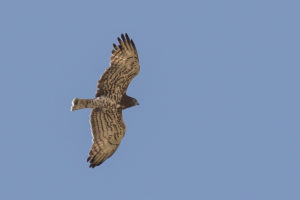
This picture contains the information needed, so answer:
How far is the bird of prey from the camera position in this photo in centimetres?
2081

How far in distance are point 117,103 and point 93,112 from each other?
0.67 metres

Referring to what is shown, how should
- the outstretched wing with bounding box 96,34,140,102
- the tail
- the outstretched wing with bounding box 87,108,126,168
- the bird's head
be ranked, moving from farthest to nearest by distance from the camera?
the bird's head → the outstretched wing with bounding box 87,108,126,168 → the outstretched wing with bounding box 96,34,140,102 → the tail

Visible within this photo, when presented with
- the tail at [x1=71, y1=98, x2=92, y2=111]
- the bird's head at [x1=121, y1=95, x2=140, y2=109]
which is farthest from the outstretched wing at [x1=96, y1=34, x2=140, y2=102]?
the bird's head at [x1=121, y1=95, x2=140, y2=109]

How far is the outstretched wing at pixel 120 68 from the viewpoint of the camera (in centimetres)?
2080

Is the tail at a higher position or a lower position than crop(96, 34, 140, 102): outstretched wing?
lower

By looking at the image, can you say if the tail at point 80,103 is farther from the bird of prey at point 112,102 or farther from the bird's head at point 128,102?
the bird's head at point 128,102

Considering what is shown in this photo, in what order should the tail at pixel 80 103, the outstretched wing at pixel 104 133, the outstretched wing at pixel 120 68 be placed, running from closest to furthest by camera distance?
the tail at pixel 80 103, the outstretched wing at pixel 120 68, the outstretched wing at pixel 104 133

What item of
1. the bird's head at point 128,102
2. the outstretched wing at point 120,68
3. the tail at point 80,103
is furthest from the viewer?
the bird's head at point 128,102

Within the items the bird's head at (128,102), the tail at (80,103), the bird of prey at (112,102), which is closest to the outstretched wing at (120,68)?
the bird of prey at (112,102)

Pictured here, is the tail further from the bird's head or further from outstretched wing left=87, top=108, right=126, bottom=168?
the bird's head

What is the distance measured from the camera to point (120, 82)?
21.0m

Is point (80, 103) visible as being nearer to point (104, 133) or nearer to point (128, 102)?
point (104, 133)

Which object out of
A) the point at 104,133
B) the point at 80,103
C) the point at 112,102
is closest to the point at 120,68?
the point at 112,102

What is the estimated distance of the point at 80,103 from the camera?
20688 millimetres
